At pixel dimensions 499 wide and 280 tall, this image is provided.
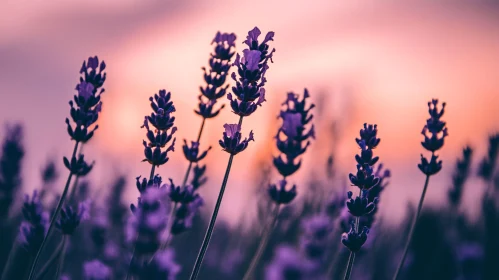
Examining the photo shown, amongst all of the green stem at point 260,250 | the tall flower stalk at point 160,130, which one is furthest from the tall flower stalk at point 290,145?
the tall flower stalk at point 160,130

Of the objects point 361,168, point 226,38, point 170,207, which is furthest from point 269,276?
point 226,38

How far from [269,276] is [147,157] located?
43.5 inches

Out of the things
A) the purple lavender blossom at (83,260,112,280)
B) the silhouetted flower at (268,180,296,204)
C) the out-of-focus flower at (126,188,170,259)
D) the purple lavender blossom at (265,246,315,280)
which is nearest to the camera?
the out-of-focus flower at (126,188,170,259)

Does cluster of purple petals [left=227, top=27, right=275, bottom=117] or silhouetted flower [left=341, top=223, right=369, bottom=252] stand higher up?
cluster of purple petals [left=227, top=27, right=275, bottom=117]

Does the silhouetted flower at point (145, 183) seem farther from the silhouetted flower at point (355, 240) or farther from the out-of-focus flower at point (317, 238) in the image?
the out-of-focus flower at point (317, 238)

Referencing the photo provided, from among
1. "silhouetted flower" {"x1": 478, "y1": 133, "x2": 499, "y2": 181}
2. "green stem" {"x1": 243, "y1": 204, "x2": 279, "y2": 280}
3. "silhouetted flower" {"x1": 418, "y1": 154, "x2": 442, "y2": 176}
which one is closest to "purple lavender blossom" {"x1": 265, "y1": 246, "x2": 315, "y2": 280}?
"green stem" {"x1": 243, "y1": 204, "x2": 279, "y2": 280}

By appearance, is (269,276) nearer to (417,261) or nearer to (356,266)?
(356,266)

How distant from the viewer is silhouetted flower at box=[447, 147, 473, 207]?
15.7 ft

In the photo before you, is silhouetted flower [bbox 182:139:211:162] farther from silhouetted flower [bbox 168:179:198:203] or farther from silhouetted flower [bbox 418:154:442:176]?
silhouetted flower [bbox 418:154:442:176]

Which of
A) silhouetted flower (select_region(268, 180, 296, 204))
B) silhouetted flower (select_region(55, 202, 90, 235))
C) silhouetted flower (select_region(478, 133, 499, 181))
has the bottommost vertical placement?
silhouetted flower (select_region(55, 202, 90, 235))

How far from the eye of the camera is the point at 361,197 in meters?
2.42

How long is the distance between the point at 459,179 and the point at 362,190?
2849mm

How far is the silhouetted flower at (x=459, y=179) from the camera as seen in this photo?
477 centimetres

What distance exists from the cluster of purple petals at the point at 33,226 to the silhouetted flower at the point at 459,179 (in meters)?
3.54
